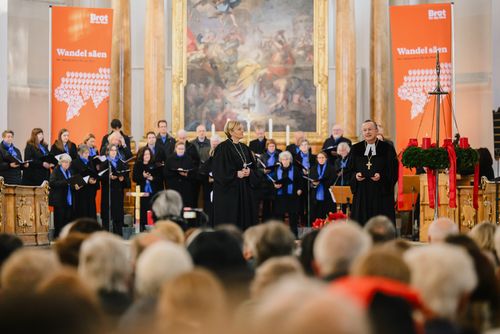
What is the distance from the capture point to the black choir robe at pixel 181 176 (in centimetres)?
1848

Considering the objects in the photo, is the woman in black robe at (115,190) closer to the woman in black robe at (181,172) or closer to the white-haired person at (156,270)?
the woman in black robe at (181,172)

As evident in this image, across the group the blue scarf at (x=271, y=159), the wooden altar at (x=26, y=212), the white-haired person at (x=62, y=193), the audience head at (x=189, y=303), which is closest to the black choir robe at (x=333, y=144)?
the blue scarf at (x=271, y=159)

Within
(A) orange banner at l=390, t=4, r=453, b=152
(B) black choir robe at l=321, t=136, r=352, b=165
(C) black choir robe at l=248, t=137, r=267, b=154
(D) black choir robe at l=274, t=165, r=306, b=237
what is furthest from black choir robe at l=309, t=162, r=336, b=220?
(A) orange banner at l=390, t=4, r=453, b=152

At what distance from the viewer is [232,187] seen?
1438 cm

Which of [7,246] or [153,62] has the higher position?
[153,62]

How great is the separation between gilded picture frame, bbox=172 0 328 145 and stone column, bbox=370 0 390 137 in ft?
3.61

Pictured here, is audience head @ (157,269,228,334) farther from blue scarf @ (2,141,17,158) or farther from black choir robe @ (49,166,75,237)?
blue scarf @ (2,141,17,158)

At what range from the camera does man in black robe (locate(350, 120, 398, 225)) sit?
13180mm

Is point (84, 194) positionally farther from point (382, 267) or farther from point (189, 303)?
point (189, 303)

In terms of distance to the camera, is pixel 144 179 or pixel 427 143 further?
pixel 144 179

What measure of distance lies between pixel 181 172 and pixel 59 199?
2.39m

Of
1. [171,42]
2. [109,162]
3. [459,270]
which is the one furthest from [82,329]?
[171,42]

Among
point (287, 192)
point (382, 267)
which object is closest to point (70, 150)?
point (287, 192)

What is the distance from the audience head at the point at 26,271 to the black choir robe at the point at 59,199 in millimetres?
12281
